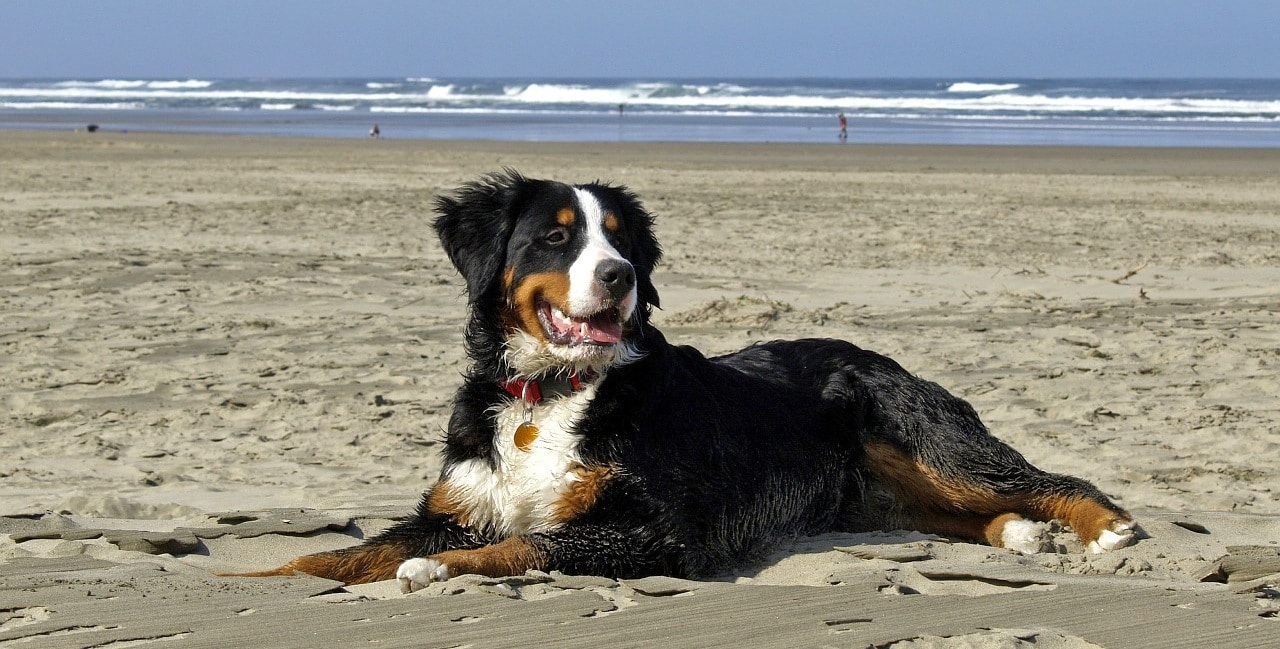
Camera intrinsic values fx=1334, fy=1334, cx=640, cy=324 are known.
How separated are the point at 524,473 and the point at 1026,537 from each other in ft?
6.48

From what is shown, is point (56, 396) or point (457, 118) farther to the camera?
point (457, 118)

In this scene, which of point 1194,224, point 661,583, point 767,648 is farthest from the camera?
point 1194,224

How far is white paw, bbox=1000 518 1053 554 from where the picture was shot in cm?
514

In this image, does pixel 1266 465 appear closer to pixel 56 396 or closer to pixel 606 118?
pixel 56 396

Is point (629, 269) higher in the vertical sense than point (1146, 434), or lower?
higher

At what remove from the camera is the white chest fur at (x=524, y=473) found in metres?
4.70

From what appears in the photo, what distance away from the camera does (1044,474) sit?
562cm

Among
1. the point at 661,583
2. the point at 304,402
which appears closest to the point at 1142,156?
the point at 304,402

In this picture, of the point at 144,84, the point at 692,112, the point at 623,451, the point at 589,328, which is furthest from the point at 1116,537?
the point at 144,84

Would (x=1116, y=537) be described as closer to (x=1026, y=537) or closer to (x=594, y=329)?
(x=1026, y=537)

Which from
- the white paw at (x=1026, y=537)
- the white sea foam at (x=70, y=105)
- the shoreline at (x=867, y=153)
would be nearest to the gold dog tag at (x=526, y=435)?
the white paw at (x=1026, y=537)

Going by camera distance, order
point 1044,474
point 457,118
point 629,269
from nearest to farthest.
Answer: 1. point 629,269
2. point 1044,474
3. point 457,118

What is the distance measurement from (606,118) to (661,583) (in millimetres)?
54318

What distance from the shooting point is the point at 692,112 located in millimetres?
65750
